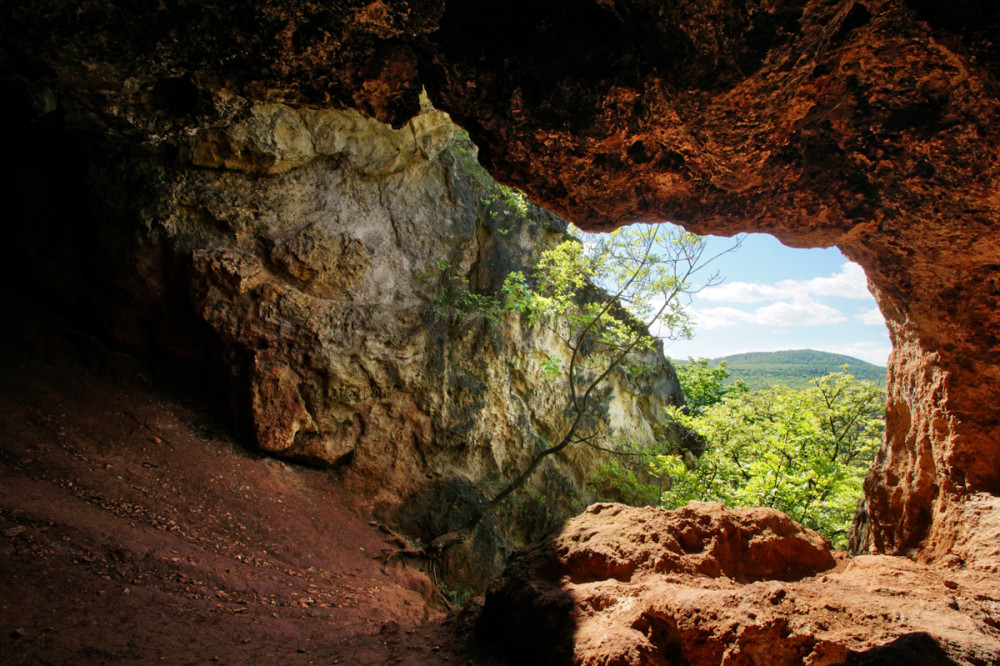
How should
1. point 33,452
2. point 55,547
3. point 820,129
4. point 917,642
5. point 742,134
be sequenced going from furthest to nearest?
point 33,452 → point 55,547 → point 820,129 → point 742,134 → point 917,642

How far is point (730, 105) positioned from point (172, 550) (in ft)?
21.8

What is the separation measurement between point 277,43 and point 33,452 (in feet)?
18.9

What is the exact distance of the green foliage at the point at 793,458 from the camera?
7762 mm

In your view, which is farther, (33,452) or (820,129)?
(33,452)

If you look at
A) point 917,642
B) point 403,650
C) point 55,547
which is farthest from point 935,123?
point 55,547

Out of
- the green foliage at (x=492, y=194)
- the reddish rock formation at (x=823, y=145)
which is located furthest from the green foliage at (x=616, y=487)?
the reddish rock formation at (x=823, y=145)

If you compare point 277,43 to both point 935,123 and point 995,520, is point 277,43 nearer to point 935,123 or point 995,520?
point 935,123

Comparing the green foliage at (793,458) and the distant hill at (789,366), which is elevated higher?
the distant hill at (789,366)

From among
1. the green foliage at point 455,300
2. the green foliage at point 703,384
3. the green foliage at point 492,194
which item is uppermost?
the green foliage at point 492,194

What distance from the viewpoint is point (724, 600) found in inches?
124

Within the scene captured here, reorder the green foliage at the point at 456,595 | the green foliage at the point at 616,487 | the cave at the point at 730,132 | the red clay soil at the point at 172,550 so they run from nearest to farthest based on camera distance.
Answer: the cave at the point at 730,132 < the red clay soil at the point at 172,550 < the green foliage at the point at 456,595 < the green foliage at the point at 616,487

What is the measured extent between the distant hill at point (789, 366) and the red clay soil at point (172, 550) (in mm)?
44674

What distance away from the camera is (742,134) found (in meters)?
3.38

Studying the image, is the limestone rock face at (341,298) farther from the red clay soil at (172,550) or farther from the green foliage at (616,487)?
the red clay soil at (172,550)
